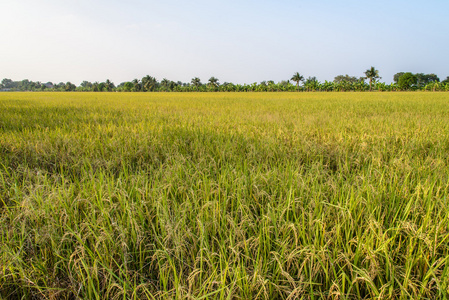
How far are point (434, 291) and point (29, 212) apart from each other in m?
1.95

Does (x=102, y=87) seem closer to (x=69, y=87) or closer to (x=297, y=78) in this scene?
(x=69, y=87)

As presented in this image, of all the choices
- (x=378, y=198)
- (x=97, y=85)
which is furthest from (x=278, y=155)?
(x=97, y=85)

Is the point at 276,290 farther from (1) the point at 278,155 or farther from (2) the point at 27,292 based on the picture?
(1) the point at 278,155

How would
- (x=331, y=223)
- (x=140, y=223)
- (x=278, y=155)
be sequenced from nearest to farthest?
1. (x=331, y=223)
2. (x=140, y=223)
3. (x=278, y=155)

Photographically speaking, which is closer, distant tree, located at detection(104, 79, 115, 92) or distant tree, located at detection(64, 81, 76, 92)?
distant tree, located at detection(104, 79, 115, 92)

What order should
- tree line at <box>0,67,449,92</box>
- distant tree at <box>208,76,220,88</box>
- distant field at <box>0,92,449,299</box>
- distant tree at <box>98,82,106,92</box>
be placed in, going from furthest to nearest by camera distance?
distant tree at <box>98,82,106,92</box> < distant tree at <box>208,76,220,88</box> < tree line at <box>0,67,449,92</box> < distant field at <box>0,92,449,299</box>

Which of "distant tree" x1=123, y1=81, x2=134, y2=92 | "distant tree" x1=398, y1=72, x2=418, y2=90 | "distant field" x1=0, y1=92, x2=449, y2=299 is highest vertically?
"distant tree" x1=123, y1=81, x2=134, y2=92

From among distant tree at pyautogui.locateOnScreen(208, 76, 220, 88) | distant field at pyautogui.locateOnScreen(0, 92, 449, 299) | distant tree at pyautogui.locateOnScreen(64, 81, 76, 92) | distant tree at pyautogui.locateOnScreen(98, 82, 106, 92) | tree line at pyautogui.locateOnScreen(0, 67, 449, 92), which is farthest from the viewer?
distant tree at pyautogui.locateOnScreen(64, 81, 76, 92)

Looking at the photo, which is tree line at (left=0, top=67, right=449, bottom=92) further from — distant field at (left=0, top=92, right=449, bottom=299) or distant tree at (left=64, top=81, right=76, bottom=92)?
distant field at (left=0, top=92, right=449, bottom=299)

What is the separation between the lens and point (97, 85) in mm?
93438

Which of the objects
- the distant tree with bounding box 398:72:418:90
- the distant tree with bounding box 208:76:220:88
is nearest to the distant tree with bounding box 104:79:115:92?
the distant tree with bounding box 208:76:220:88

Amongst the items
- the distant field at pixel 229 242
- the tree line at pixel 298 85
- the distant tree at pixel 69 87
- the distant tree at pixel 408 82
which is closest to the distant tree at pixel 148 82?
the tree line at pixel 298 85

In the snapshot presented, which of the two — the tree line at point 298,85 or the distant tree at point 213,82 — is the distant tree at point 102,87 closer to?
the tree line at point 298,85

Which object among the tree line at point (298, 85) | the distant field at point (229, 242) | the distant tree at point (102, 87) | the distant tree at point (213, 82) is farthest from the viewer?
the distant tree at point (102, 87)
